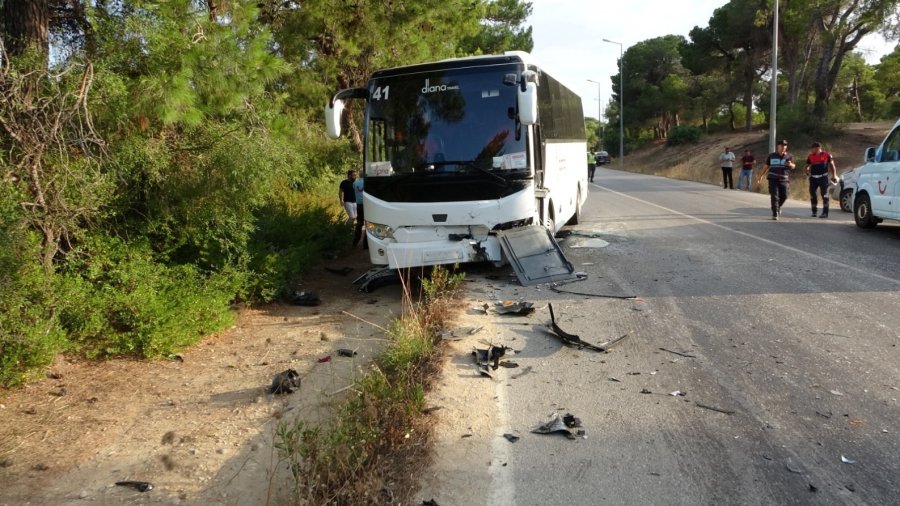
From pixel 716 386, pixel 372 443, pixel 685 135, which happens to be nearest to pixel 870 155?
pixel 716 386

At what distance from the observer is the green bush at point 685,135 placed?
186ft

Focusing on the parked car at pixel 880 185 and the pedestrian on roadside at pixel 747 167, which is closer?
the parked car at pixel 880 185

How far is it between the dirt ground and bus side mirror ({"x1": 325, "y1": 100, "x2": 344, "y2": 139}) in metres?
2.62

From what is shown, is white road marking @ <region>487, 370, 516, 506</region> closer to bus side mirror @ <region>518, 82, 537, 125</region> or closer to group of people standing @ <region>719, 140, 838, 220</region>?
bus side mirror @ <region>518, 82, 537, 125</region>

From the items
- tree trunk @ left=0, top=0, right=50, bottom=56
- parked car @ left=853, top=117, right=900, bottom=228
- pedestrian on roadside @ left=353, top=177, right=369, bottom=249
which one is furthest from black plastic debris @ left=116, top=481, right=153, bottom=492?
parked car @ left=853, top=117, right=900, bottom=228

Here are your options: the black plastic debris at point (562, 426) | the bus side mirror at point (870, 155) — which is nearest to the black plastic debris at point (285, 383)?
the black plastic debris at point (562, 426)

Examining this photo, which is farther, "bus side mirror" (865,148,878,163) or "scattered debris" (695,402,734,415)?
"bus side mirror" (865,148,878,163)

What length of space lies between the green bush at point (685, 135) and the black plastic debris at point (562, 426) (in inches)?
2228

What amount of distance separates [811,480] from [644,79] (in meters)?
70.6

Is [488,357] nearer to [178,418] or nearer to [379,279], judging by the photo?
[178,418]

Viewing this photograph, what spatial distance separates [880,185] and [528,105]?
7736 millimetres

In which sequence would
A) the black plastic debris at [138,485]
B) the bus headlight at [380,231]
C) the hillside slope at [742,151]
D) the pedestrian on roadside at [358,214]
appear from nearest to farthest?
1. the black plastic debris at [138,485]
2. the bus headlight at [380,231]
3. the pedestrian on roadside at [358,214]
4. the hillside slope at [742,151]

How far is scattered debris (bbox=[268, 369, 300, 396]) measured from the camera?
18.2ft

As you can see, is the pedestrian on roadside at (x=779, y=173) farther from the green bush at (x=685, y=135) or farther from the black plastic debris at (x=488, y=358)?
the green bush at (x=685, y=135)
